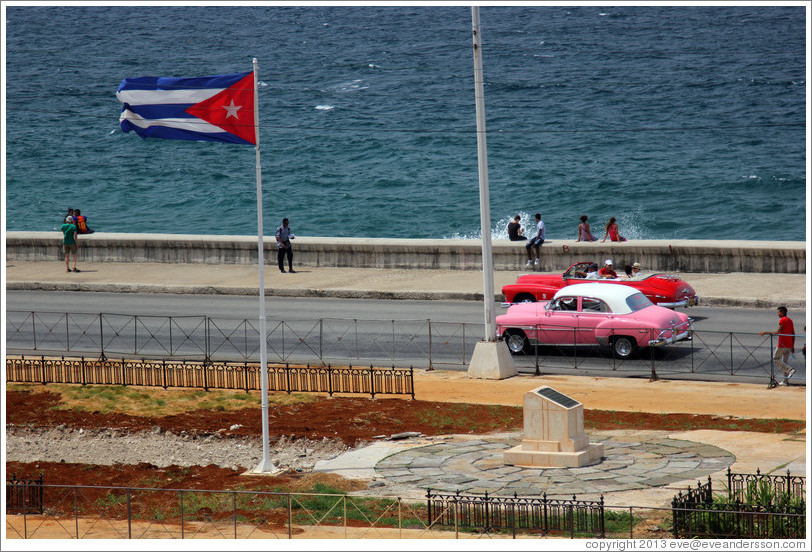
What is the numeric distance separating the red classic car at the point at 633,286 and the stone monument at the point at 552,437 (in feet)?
33.6

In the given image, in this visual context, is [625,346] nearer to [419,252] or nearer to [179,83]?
[179,83]

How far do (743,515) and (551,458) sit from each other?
3922mm

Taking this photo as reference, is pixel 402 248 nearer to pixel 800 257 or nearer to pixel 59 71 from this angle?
pixel 800 257

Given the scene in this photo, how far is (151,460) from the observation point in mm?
18531

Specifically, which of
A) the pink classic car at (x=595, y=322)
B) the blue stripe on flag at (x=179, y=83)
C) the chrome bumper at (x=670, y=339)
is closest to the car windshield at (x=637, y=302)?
the pink classic car at (x=595, y=322)

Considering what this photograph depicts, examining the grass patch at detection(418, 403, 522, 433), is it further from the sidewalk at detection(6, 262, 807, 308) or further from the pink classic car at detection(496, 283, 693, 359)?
the sidewalk at detection(6, 262, 807, 308)

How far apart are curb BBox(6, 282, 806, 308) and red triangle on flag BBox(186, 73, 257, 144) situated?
47.4 feet

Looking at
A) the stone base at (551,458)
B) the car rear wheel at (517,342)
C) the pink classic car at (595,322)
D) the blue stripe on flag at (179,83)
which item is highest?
the blue stripe on flag at (179,83)

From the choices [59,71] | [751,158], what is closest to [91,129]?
[59,71]

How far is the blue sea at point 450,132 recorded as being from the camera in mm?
64688

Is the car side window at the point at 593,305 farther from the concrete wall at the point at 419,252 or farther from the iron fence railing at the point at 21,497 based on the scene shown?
the iron fence railing at the point at 21,497

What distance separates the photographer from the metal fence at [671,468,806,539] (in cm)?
1248

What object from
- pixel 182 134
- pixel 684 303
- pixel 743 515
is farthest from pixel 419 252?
pixel 743 515

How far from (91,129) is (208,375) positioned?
231 ft
